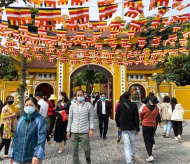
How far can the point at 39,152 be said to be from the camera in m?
3.23

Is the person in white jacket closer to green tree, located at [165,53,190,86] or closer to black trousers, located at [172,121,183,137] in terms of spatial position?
black trousers, located at [172,121,183,137]

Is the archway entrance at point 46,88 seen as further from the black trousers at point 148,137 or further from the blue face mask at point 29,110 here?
the blue face mask at point 29,110

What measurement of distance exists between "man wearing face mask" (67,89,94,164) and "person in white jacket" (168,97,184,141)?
15.4 feet

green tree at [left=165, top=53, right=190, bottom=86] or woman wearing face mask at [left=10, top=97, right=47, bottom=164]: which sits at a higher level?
green tree at [left=165, top=53, right=190, bottom=86]

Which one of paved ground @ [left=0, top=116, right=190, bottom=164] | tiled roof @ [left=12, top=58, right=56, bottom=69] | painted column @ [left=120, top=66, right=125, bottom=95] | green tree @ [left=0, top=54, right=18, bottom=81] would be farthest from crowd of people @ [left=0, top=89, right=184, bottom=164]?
green tree @ [left=0, top=54, right=18, bottom=81]

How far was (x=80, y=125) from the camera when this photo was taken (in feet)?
17.1

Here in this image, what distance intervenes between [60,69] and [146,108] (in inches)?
411

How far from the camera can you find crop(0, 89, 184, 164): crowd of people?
11.0ft

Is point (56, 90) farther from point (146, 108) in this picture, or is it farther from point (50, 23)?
point (146, 108)

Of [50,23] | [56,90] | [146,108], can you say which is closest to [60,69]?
[56,90]

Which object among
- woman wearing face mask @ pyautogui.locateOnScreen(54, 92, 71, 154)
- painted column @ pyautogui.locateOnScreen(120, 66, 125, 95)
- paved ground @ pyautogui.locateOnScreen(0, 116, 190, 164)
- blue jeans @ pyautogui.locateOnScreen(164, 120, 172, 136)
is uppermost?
painted column @ pyautogui.locateOnScreen(120, 66, 125, 95)

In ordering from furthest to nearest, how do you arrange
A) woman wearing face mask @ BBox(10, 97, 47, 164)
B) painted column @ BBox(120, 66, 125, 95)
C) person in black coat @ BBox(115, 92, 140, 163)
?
painted column @ BBox(120, 66, 125, 95)
person in black coat @ BBox(115, 92, 140, 163)
woman wearing face mask @ BBox(10, 97, 47, 164)

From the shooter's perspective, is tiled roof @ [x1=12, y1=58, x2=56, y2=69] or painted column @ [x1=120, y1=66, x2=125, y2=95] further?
painted column @ [x1=120, y1=66, x2=125, y2=95]

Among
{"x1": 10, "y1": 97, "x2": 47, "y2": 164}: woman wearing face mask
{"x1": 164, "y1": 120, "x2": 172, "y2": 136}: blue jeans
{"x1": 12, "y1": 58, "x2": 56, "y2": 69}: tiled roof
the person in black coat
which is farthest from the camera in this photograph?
{"x1": 12, "y1": 58, "x2": 56, "y2": 69}: tiled roof
